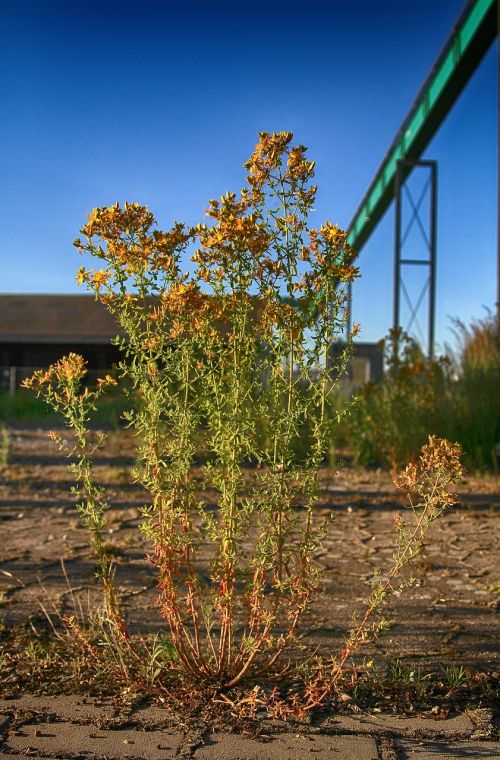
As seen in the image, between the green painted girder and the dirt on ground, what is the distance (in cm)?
428

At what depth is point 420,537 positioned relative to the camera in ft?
7.62

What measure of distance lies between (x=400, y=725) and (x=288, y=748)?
357 millimetres

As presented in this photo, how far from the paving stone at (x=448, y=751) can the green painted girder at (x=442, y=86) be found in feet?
25.0

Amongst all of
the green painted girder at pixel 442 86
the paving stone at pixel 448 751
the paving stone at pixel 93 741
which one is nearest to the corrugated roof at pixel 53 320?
the green painted girder at pixel 442 86

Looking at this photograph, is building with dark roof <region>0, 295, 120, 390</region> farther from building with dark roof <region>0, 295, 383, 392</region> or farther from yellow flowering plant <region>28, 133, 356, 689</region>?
yellow flowering plant <region>28, 133, 356, 689</region>

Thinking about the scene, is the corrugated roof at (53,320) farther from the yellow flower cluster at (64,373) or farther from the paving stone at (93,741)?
the paving stone at (93,741)

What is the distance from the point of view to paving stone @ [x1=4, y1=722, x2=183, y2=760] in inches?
82.3

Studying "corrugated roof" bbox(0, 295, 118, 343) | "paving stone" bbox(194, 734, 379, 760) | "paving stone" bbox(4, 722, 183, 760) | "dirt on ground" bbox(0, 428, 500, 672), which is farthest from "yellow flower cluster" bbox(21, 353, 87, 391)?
"corrugated roof" bbox(0, 295, 118, 343)

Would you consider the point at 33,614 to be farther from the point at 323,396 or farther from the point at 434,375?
the point at 434,375

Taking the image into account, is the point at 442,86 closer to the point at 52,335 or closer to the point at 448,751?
the point at 52,335

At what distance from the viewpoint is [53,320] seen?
20625mm

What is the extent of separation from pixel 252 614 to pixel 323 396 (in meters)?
0.69

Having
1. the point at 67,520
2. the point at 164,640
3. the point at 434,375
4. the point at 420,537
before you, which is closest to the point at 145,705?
the point at 164,640

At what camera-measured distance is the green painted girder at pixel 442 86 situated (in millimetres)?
11070
